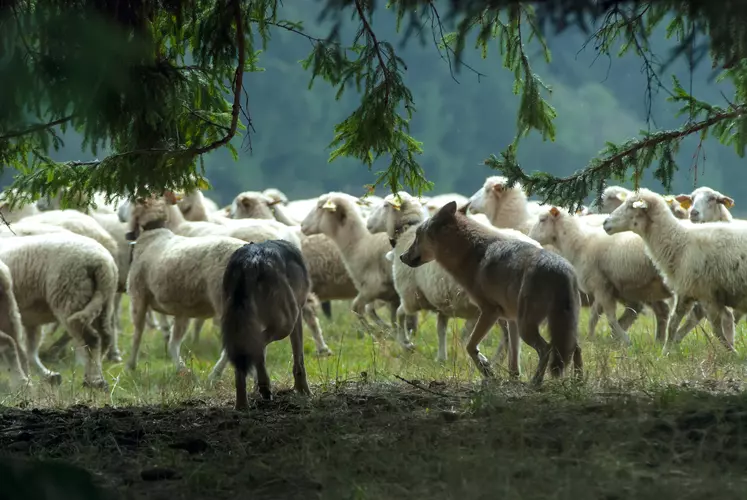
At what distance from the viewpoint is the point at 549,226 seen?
478 inches

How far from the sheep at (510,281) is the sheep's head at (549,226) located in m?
4.19

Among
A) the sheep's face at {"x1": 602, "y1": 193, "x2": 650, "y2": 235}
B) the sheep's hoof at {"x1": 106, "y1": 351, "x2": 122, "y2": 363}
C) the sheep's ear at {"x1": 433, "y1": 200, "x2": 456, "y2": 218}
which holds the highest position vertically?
the sheep's face at {"x1": 602, "y1": 193, "x2": 650, "y2": 235}

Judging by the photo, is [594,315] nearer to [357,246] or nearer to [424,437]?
[357,246]

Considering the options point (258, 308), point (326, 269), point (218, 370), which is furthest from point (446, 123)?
point (258, 308)

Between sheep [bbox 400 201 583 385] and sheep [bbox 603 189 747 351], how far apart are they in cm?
240

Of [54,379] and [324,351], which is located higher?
[324,351]

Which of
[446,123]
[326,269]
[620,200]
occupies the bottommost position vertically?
[326,269]

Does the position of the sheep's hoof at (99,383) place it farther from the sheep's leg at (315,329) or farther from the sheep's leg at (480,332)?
the sheep's leg at (480,332)

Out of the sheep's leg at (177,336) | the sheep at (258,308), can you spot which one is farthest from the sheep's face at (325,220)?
the sheep at (258,308)

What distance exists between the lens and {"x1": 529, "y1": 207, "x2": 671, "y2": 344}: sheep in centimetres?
1147

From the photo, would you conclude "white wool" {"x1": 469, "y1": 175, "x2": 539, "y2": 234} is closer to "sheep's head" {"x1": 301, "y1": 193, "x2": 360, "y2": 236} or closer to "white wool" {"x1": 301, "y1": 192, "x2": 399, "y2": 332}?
"white wool" {"x1": 301, "y1": 192, "x2": 399, "y2": 332}

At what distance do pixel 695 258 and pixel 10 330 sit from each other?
6.33 meters

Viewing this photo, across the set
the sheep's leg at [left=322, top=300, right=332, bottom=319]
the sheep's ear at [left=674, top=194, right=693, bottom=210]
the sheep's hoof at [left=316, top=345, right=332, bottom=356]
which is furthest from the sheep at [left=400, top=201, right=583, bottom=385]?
the sheep's leg at [left=322, top=300, right=332, bottom=319]

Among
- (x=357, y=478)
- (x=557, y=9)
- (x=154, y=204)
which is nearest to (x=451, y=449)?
(x=357, y=478)
